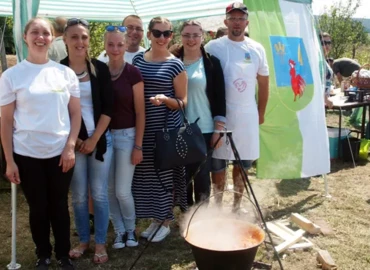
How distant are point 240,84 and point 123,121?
100 centimetres

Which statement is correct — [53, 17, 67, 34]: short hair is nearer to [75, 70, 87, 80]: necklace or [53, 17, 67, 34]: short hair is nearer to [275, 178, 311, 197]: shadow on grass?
[75, 70, 87, 80]: necklace

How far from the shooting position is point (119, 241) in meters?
3.34

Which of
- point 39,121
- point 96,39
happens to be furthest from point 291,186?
point 96,39

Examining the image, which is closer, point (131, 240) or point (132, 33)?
point (131, 240)

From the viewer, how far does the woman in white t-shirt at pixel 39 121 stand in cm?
251

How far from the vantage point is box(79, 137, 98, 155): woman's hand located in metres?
2.77

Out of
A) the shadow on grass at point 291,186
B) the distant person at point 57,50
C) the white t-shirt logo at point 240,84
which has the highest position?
the distant person at point 57,50

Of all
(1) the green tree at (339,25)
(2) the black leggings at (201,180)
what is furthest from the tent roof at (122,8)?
(1) the green tree at (339,25)

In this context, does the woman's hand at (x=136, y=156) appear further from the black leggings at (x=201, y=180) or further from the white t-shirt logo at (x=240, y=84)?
the white t-shirt logo at (x=240, y=84)

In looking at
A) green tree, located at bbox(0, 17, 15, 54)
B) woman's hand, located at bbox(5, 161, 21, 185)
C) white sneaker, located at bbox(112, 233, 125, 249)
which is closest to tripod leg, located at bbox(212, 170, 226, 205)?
white sneaker, located at bbox(112, 233, 125, 249)

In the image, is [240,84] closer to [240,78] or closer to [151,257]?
[240,78]

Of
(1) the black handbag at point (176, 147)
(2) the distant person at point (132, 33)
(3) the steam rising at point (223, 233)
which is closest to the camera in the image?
(3) the steam rising at point (223, 233)

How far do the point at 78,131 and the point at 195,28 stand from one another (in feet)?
3.73

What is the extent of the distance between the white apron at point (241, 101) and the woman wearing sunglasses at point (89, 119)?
3.28 feet
